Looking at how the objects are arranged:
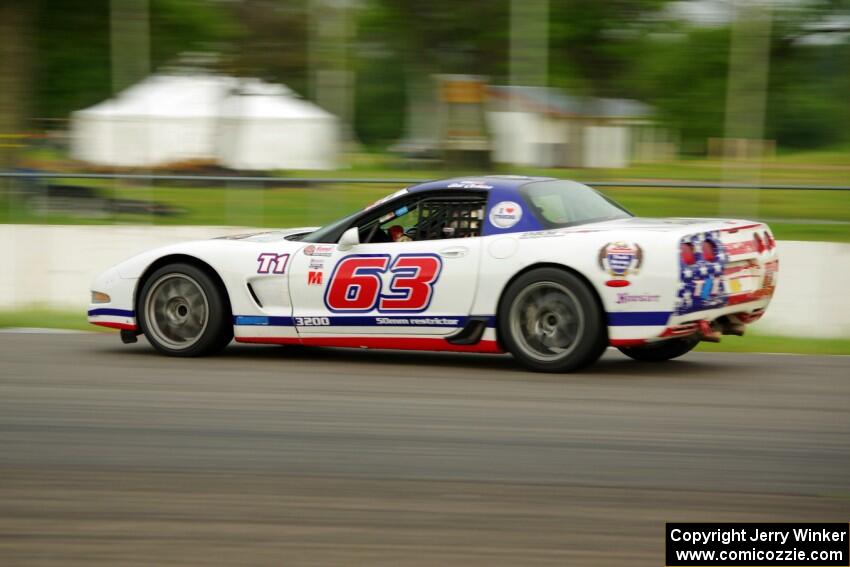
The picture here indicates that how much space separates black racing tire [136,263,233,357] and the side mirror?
0.99 meters

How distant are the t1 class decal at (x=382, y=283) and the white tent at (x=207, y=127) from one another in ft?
34.5

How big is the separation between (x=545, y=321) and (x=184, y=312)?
9.05ft

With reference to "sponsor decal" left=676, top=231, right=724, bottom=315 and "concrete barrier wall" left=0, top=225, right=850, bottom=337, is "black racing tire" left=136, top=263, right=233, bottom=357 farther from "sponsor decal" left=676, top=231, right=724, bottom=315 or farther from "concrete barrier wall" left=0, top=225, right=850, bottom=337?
"concrete barrier wall" left=0, top=225, right=850, bottom=337

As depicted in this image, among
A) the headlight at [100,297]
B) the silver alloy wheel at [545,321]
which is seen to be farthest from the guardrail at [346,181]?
the silver alloy wheel at [545,321]

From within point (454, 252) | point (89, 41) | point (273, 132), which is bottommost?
point (454, 252)

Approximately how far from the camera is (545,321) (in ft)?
25.7

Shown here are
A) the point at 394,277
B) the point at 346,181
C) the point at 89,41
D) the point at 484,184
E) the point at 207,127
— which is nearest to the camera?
the point at 394,277

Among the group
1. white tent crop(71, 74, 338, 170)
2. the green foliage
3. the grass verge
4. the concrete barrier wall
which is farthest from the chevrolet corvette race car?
the green foliage

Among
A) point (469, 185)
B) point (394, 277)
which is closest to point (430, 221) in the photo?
point (469, 185)

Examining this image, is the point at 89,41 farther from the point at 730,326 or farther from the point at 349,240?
the point at 730,326

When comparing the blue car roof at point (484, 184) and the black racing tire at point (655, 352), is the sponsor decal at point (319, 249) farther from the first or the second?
the black racing tire at point (655, 352)

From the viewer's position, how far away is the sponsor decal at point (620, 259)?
24.6ft

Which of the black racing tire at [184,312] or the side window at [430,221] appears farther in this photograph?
the black racing tire at [184,312]

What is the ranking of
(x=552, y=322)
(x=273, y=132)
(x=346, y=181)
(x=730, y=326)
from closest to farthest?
(x=552, y=322) < (x=730, y=326) < (x=346, y=181) < (x=273, y=132)
